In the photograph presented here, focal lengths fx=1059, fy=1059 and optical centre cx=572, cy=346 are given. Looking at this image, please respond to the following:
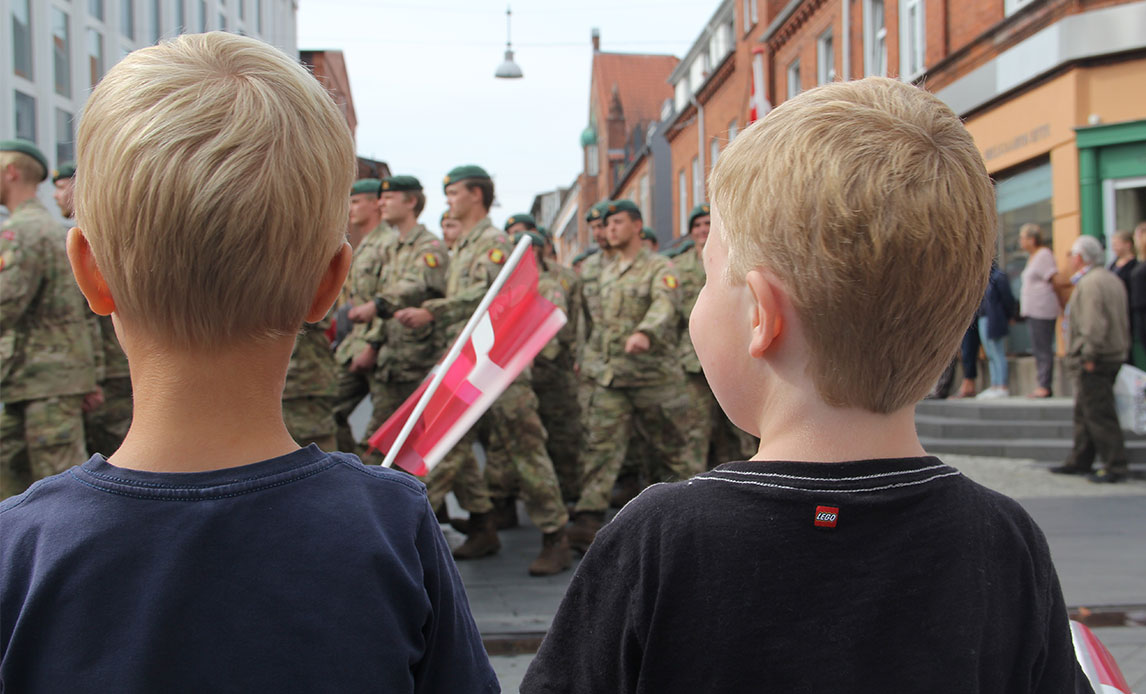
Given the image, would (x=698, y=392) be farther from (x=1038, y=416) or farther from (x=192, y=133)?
(x=192, y=133)

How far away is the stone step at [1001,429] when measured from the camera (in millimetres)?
10539

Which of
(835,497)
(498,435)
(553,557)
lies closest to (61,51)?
(498,435)

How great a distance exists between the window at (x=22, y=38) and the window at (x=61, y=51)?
2.80 feet

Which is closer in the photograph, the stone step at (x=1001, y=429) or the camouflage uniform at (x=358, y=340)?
the camouflage uniform at (x=358, y=340)

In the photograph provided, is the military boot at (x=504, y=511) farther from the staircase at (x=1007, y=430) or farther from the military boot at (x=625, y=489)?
the staircase at (x=1007, y=430)

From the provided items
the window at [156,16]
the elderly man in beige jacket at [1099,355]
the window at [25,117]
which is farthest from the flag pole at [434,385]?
the window at [156,16]

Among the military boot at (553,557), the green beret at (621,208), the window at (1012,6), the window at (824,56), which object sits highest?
the window at (824,56)

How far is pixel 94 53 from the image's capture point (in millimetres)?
23078

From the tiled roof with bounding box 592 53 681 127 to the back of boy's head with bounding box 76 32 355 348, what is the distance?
62631 mm

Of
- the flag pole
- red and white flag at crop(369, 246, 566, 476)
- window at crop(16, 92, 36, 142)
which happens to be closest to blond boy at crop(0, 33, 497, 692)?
the flag pole

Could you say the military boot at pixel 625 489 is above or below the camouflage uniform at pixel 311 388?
below

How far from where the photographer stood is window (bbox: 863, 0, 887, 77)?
18.0 m

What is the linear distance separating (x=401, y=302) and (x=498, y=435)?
1.01 metres

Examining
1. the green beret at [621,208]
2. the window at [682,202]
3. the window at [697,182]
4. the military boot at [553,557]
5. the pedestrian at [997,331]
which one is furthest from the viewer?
the window at [682,202]
